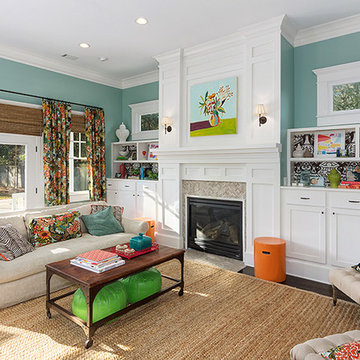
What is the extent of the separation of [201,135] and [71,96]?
2.45m

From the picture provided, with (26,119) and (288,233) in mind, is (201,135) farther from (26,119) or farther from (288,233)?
(26,119)

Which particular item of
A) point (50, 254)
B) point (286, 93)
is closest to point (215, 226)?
point (286, 93)

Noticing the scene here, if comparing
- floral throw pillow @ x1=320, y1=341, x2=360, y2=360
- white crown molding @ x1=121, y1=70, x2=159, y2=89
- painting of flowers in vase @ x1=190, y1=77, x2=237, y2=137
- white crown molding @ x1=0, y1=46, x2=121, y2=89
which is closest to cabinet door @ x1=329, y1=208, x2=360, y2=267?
painting of flowers in vase @ x1=190, y1=77, x2=237, y2=137

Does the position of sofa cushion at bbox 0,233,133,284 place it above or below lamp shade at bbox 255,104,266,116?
below

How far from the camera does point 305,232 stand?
11.5 feet

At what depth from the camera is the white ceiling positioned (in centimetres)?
321

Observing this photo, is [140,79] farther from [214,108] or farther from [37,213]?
[37,213]

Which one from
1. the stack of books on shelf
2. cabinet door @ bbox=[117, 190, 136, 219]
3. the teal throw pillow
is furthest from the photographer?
cabinet door @ bbox=[117, 190, 136, 219]

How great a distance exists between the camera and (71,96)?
5121mm

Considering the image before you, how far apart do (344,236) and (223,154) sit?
Answer: 175cm

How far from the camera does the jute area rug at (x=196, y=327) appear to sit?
2.12 meters

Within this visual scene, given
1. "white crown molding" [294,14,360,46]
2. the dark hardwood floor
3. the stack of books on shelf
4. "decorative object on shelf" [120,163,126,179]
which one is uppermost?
"white crown molding" [294,14,360,46]

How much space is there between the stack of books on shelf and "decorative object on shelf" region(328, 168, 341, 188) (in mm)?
2555

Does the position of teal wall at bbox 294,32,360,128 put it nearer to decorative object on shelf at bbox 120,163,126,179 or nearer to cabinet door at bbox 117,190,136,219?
cabinet door at bbox 117,190,136,219
